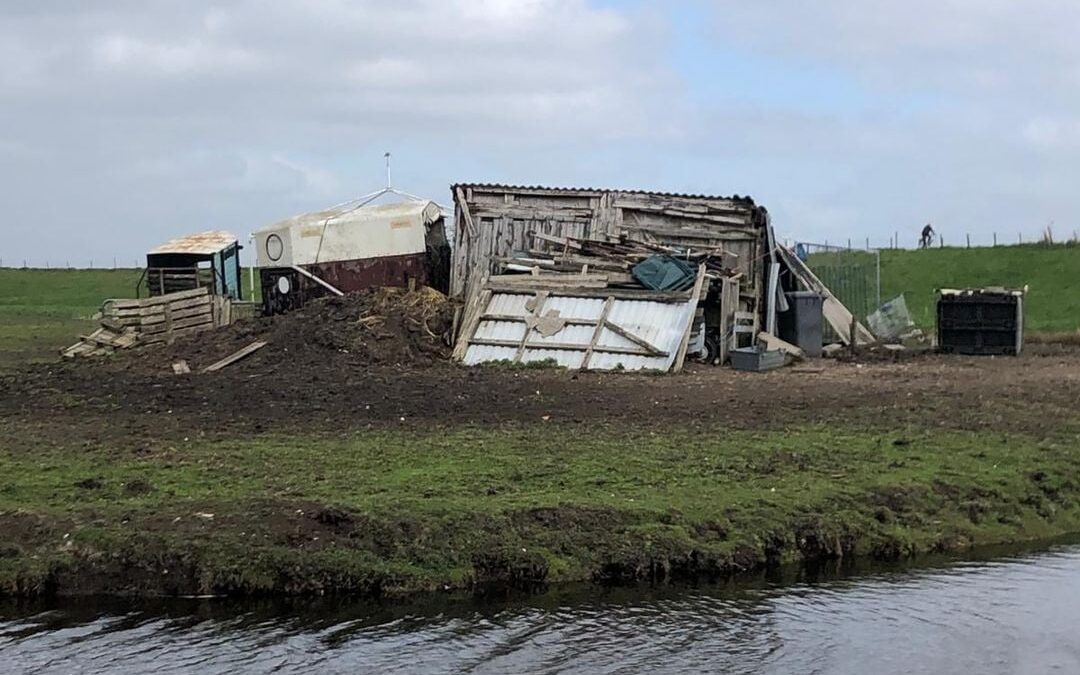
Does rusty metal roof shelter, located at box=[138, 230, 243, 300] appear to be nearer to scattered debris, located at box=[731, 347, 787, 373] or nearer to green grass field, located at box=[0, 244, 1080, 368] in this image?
green grass field, located at box=[0, 244, 1080, 368]

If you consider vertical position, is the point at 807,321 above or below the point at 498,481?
above

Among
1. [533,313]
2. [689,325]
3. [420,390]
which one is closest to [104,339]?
[533,313]

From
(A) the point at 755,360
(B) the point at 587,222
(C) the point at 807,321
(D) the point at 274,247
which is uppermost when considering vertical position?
(B) the point at 587,222

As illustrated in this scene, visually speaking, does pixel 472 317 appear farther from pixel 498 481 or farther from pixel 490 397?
pixel 498 481

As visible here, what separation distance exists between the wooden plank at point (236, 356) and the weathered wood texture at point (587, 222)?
5.06m

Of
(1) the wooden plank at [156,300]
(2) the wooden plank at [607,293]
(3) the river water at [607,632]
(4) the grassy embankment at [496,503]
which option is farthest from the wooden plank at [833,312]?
(3) the river water at [607,632]

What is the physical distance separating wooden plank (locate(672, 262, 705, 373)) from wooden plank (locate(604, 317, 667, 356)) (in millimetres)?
363

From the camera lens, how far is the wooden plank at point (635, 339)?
25328 millimetres

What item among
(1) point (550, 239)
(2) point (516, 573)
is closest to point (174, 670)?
(2) point (516, 573)

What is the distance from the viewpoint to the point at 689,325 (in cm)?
2588

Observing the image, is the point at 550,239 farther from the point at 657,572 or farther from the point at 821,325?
the point at 657,572

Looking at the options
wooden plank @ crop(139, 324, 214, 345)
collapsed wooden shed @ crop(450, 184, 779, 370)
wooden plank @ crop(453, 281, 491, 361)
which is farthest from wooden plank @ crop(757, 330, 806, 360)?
wooden plank @ crop(139, 324, 214, 345)

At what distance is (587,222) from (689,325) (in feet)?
18.0

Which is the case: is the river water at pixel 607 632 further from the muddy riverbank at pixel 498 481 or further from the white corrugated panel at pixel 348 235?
the white corrugated panel at pixel 348 235
